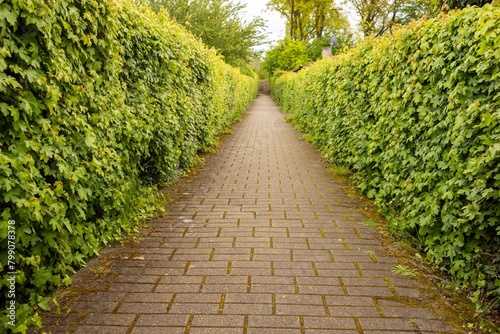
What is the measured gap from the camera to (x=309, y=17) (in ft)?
144

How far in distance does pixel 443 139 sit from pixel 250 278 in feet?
7.25

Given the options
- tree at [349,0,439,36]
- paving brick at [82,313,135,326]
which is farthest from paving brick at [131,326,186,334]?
tree at [349,0,439,36]

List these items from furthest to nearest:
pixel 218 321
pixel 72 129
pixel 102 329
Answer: pixel 72 129 → pixel 218 321 → pixel 102 329

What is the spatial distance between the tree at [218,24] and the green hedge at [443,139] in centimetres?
2017

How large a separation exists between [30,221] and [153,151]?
→ 2.96m

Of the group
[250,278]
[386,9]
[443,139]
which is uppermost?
[386,9]

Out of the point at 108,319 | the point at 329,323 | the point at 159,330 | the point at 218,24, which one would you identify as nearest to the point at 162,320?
the point at 159,330

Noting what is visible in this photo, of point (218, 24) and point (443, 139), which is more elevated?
point (218, 24)

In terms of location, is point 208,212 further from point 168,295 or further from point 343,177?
point 343,177

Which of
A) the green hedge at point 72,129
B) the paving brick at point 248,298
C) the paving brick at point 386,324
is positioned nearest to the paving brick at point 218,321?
the paving brick at point 248,298

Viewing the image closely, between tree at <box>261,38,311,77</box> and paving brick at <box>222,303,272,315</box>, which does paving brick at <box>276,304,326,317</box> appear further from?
tree at <box>261,38,311,77</box>

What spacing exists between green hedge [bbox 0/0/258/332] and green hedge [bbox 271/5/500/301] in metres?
3.12

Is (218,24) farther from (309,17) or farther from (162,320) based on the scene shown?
(162,320)

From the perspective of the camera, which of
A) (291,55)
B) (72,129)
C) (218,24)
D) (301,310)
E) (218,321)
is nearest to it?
(218,321)
